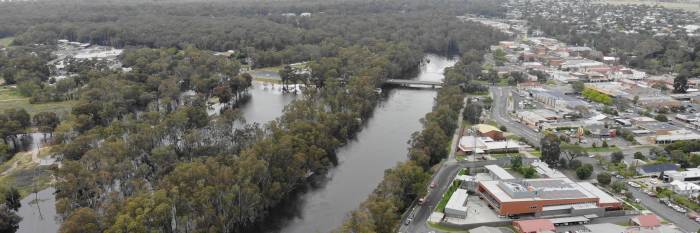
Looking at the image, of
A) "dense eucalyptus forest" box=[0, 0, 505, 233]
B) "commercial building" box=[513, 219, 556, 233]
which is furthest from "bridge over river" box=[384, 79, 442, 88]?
"commercial building" box=[513, 219, 556, 233]

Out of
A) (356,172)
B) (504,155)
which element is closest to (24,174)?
(356,172)

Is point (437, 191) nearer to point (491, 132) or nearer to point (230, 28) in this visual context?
point (491, 132)

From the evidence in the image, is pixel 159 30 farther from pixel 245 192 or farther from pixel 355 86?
pixel 245 192

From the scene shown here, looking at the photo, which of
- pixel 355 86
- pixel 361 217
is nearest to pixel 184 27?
pixel 355 86

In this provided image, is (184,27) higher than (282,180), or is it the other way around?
(184,27)

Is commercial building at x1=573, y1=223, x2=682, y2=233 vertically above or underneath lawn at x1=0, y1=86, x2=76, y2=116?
underneath

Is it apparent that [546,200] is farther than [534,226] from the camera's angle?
Yes

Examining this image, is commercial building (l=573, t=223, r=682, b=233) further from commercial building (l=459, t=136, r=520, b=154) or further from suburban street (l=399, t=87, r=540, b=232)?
commercial building (l=459, t=136, r=520, b=154)
